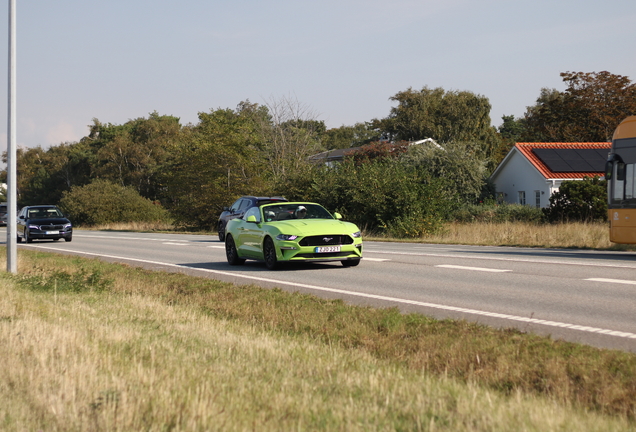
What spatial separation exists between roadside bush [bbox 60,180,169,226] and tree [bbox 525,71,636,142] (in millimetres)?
34699

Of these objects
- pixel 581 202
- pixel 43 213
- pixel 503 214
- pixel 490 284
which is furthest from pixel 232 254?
pixel 503 214

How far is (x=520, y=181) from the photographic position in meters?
53.8

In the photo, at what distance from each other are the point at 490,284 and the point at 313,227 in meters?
4.61

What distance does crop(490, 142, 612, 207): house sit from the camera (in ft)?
161

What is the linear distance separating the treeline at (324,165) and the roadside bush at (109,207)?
182 millimetres

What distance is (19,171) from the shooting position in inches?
4574

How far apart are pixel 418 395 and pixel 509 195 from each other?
173 ft

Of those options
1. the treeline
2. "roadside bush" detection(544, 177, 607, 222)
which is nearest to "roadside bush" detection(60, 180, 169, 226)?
the treeline

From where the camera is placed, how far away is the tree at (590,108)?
5961 centimetres

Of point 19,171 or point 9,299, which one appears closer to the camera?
point 9,299

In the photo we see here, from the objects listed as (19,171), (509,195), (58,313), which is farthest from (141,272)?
(19,171)

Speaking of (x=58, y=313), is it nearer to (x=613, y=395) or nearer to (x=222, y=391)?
(x=222, y=391)

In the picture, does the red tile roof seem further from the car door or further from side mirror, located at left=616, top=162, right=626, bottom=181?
the car door

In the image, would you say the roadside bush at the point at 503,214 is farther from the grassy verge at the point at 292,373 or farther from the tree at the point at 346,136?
the tree at the point at 346,136
